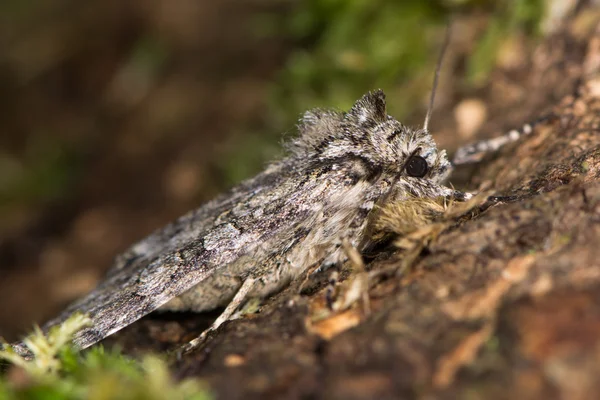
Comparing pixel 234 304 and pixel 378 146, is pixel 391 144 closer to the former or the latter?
pixel 378 146

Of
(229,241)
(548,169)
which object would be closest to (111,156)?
(229,241)

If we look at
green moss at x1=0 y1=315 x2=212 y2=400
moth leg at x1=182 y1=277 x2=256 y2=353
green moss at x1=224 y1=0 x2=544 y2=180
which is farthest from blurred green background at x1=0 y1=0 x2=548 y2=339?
green moss at x1=0 y1=315 x2=212 y2=400

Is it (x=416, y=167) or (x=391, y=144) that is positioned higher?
(x=391, y=144)

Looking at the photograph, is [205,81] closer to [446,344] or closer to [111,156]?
[111,156]

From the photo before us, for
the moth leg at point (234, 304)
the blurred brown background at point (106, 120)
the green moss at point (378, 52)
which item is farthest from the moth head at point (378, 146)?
the blurred brown background at point (106, 120)

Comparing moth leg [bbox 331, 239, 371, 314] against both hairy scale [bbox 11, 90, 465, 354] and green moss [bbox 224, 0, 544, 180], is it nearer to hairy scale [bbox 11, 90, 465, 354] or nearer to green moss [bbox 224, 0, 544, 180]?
hairy scale [bbox 11, 90, 465, 354]

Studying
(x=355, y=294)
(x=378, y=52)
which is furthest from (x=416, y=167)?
(x=378, y=52)

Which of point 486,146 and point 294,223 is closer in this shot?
point 294,223
